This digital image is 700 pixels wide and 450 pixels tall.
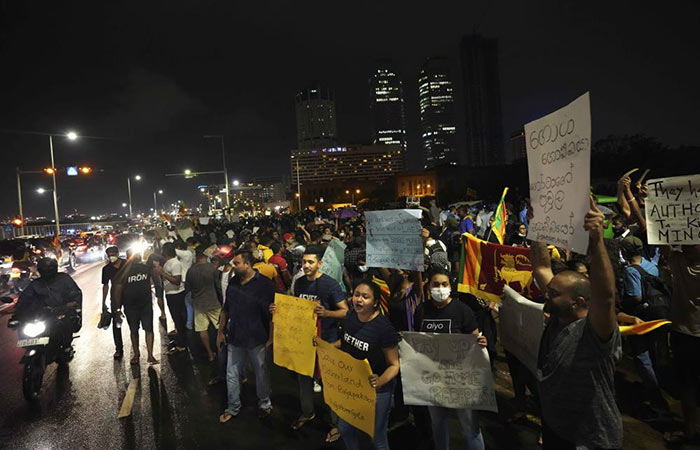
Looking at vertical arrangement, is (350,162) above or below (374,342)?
above

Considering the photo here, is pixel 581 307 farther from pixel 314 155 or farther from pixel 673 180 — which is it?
pixel 314 155

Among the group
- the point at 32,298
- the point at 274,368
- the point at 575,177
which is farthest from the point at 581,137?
the point at 32,298

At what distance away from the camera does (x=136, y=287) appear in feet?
22.8


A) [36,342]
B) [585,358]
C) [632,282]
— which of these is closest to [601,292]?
[585,358]

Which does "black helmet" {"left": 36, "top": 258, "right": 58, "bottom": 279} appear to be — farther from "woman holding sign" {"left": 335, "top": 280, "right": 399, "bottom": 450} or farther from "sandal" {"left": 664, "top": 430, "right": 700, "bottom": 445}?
"sandal" {"left": 664, "top": 430, "right": 700, "bottom": 445}

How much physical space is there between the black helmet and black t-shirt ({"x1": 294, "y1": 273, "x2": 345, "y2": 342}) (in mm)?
4787

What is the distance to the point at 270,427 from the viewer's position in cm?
493

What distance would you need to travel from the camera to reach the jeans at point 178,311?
7805mm

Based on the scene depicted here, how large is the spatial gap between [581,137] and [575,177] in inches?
10.7

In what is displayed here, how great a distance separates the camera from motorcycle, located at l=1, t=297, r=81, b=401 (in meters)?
5.94

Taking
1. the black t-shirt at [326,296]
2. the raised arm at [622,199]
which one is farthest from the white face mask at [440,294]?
the raised arm at [622,199]

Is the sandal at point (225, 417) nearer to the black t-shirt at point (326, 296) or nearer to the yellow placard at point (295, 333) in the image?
the yellow placard at point (295, 333)

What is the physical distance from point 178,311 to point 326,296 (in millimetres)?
4445

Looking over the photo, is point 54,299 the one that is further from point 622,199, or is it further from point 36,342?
point 622,199
